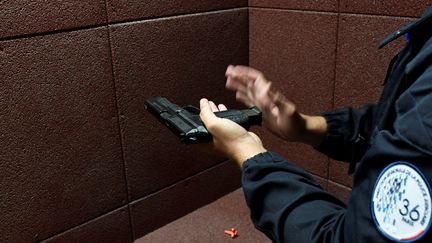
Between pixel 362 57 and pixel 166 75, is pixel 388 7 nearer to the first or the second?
pixel 362 57

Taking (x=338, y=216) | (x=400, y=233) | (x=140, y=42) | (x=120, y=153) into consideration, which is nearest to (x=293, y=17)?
(x=140, y=42)

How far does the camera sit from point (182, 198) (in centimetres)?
202

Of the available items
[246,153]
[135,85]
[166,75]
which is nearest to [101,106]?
[135,85]

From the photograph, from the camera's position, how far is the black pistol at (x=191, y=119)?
3.22 ft

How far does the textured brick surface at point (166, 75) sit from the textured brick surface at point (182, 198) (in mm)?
49

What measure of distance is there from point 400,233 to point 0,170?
128cm

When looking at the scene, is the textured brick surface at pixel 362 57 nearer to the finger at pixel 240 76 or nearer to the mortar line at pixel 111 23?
the mortar line at pixel 111 23

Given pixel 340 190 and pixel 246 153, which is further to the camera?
pixel 340 190

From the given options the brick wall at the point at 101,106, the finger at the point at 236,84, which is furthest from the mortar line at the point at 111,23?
the finger at the point at 236,84

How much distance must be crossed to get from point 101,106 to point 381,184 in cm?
122

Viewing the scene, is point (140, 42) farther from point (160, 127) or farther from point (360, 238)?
point (360, 238)

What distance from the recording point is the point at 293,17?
6.17ft

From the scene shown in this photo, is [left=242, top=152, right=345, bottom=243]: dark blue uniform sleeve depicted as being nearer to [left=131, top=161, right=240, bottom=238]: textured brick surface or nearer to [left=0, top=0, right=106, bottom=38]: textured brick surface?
[left=0, top=0, right=106, bottom=38]: textured brick surface

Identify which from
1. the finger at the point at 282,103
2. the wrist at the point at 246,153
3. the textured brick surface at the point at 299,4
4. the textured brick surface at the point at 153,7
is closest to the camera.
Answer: the wrist at the point at 246,153
